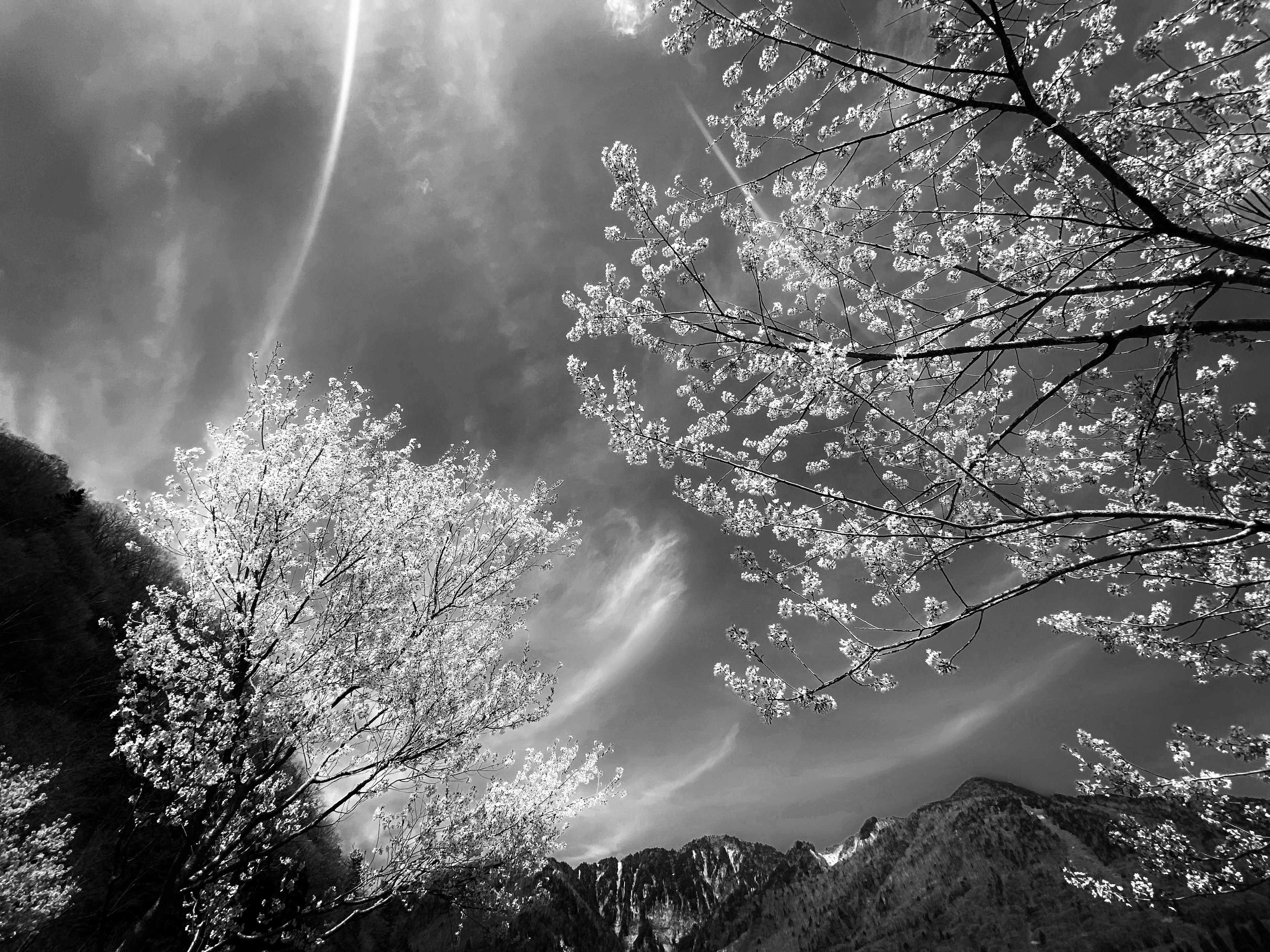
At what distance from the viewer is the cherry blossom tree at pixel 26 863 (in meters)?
11.2

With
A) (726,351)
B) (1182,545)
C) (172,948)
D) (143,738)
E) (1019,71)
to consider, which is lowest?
(172,948)

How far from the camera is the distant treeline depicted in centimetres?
1479

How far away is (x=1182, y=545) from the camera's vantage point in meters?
3.63

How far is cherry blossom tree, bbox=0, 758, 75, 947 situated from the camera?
11.2 metres

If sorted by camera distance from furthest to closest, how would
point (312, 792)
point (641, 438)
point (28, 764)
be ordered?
point (28, 764)
point (312, 792)
point (641, 438)

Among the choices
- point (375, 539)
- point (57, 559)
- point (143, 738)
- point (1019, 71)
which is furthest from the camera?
point (57, 559)

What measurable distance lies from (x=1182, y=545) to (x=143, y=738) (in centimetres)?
1344

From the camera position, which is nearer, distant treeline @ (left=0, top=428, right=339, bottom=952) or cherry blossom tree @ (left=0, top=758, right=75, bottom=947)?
cherry blossom tree @ (left=0, top=758, right=75, bottom=947)

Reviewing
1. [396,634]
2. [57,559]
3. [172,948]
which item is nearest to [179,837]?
[396,634]

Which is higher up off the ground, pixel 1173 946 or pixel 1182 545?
pixel 1182 545

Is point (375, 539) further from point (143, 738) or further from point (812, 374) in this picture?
point (812, 374)

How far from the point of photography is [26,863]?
11883 mm

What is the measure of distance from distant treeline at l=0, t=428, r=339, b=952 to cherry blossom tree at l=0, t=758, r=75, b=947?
55 cm

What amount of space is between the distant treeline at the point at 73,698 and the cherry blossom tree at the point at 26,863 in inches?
21.7
